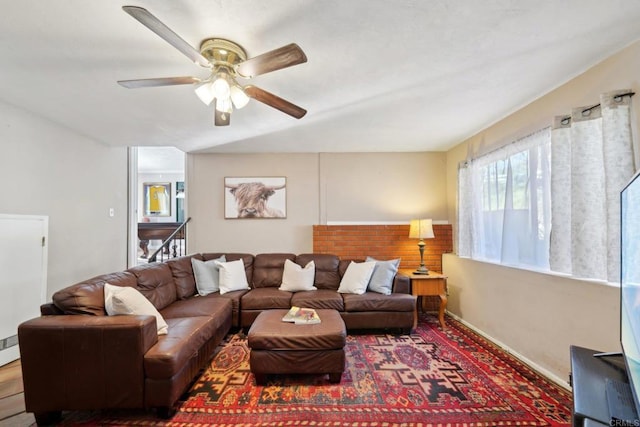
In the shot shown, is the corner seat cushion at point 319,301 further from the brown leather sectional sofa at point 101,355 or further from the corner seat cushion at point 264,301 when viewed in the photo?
the brown leather sectional sofa at point 101,355

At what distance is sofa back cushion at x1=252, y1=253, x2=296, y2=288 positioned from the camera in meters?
3.77

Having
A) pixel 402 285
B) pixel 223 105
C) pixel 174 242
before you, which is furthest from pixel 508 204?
pixel 174 242

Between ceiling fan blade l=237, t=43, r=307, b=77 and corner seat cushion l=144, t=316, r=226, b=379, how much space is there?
5.87ft

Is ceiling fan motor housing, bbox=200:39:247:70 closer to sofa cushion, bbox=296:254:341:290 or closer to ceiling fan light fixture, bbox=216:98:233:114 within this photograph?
ceiling fan light fixture, bbox=216:98:233:114

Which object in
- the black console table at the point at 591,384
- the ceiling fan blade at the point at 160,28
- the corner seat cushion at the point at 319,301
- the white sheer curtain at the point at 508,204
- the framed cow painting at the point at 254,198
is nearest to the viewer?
the black console table at the point at 591,384

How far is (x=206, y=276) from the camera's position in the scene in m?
3.46

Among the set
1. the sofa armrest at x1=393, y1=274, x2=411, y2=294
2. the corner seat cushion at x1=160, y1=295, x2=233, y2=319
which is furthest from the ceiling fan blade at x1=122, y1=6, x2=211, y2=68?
the sofa armrest at x1=393, y1=274, x2=411, y2=294

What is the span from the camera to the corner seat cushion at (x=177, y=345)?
174cm

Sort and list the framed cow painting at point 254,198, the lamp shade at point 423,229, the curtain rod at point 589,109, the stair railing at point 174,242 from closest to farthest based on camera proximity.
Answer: the curtain rod at point 589,109, the lamp shade at point 423,229, the stair railing at point 174,242, the framed cow painting at point 254,198

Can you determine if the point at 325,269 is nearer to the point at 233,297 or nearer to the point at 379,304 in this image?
the point at 379,304

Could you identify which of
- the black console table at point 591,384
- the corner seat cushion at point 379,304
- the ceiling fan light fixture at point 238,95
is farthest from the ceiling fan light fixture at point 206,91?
the corner seat cushion at point 379,304

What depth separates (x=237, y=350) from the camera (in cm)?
279

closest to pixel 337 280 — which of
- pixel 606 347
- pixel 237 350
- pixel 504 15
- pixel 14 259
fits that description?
pixel 237 350

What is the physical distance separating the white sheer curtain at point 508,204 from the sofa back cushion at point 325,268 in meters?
1.63
